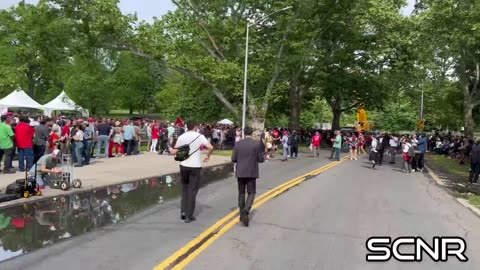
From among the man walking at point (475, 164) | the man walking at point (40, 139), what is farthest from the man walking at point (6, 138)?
the man walking at point (475, 164)

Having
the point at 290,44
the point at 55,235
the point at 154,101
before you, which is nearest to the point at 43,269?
the point at 55,235

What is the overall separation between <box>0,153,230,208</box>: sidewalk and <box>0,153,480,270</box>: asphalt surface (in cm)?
289

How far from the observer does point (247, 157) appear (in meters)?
9.65

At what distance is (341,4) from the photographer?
37719 mm

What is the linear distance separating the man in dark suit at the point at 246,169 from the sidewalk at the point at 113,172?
16.1 feet

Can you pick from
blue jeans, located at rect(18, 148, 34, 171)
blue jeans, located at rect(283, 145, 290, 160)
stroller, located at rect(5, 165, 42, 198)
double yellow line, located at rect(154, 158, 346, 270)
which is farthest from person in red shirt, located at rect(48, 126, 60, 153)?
blue jeans, located at rect(283, 145, 290, 160)

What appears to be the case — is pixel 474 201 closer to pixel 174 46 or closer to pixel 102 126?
pixel 102 126

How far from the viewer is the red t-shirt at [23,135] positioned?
604 inches

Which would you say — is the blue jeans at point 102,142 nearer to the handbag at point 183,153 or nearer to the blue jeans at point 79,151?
the blue jeans at point 79,151

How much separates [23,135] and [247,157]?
333 inches

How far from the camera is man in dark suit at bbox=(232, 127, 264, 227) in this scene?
957 centimetres

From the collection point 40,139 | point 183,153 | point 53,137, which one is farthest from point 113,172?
point 183,153

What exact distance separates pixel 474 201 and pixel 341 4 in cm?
2577

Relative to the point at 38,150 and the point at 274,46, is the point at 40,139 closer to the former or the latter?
the point at 38,150
